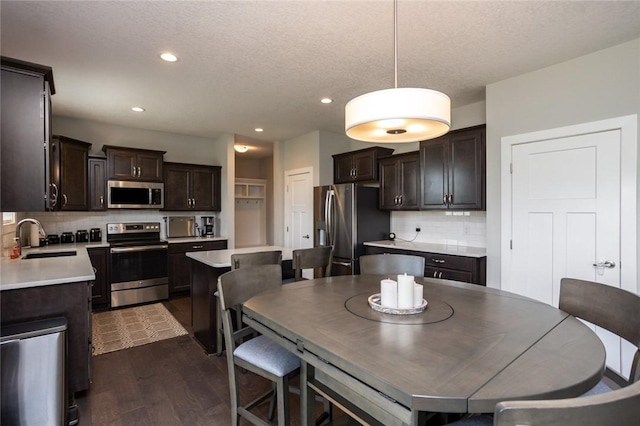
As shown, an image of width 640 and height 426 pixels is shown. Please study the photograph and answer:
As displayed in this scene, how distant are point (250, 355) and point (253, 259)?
107 cm

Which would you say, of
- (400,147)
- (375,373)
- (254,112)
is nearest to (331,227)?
(400,147)

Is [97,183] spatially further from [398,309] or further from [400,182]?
[398,309]

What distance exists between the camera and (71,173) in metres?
4.27

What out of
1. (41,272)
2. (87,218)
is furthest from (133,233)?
(41,272)

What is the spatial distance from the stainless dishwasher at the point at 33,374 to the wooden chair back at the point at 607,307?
2838 mm

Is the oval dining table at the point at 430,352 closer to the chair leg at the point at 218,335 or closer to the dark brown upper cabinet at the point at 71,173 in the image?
the chair leg at the point at 218,335

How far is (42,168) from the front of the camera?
2.23m

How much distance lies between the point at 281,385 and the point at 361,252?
9.81ft

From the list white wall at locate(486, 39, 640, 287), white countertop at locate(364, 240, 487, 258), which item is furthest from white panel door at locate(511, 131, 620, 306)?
white countertop at locate(364, 240, 487, 258)

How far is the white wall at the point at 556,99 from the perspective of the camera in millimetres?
2467

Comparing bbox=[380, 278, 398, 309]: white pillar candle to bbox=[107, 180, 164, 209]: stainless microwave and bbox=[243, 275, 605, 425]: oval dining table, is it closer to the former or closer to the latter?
bbox=[243, 275, 605, 425]: oval dining table

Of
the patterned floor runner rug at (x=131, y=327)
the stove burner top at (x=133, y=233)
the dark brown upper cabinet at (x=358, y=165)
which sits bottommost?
the patterned floor runner rug at (x=131, y=327)

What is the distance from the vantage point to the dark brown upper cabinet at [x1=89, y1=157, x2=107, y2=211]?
454cm

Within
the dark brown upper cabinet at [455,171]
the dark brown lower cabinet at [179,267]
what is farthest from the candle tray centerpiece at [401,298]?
the dark brown lower cabinet at [179,267]
